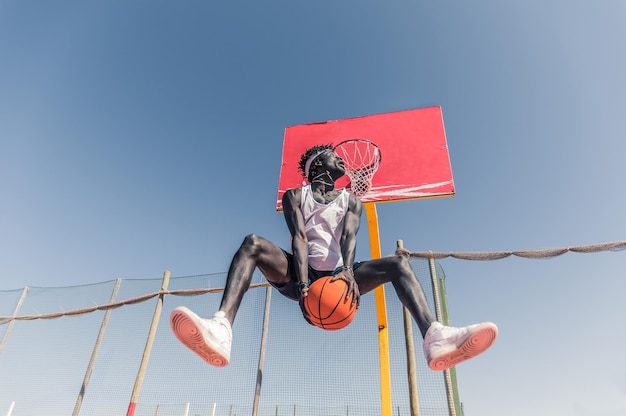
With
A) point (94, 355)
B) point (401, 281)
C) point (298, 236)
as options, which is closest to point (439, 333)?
point (401, 281)

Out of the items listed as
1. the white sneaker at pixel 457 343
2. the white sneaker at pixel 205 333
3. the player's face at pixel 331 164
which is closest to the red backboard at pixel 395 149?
the player's face at pixel 331 164

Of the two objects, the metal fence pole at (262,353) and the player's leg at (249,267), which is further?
the metal fence pole at (262,353)

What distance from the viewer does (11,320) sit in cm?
671

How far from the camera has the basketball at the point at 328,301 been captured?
6.87ft

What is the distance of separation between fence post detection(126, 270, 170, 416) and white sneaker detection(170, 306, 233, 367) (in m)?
3.71

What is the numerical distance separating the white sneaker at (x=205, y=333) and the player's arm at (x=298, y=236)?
1.67 feet

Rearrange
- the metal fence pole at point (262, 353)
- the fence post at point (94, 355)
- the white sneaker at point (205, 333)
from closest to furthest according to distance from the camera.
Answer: the white sneaker at point (205, 333) < the metal fence pole at point (262, 353) < the fence post at point (94, 355)

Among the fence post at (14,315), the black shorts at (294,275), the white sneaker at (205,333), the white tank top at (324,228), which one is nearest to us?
the white sneaker at (205,333)

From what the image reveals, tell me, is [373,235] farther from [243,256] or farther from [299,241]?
[243,256]

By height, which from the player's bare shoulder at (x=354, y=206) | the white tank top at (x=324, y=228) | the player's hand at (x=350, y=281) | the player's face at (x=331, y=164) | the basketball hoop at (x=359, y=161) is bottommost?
the player's hand at (x=350, y=281)

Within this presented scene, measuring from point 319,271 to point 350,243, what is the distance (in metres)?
0.27

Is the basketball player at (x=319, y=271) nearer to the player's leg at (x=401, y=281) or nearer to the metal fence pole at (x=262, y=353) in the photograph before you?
the player's leg at (x=401, y=281)

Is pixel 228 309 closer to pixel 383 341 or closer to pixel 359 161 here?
pixel 383 341

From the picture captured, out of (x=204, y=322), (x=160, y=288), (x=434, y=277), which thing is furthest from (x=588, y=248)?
(x=160, y=288)
